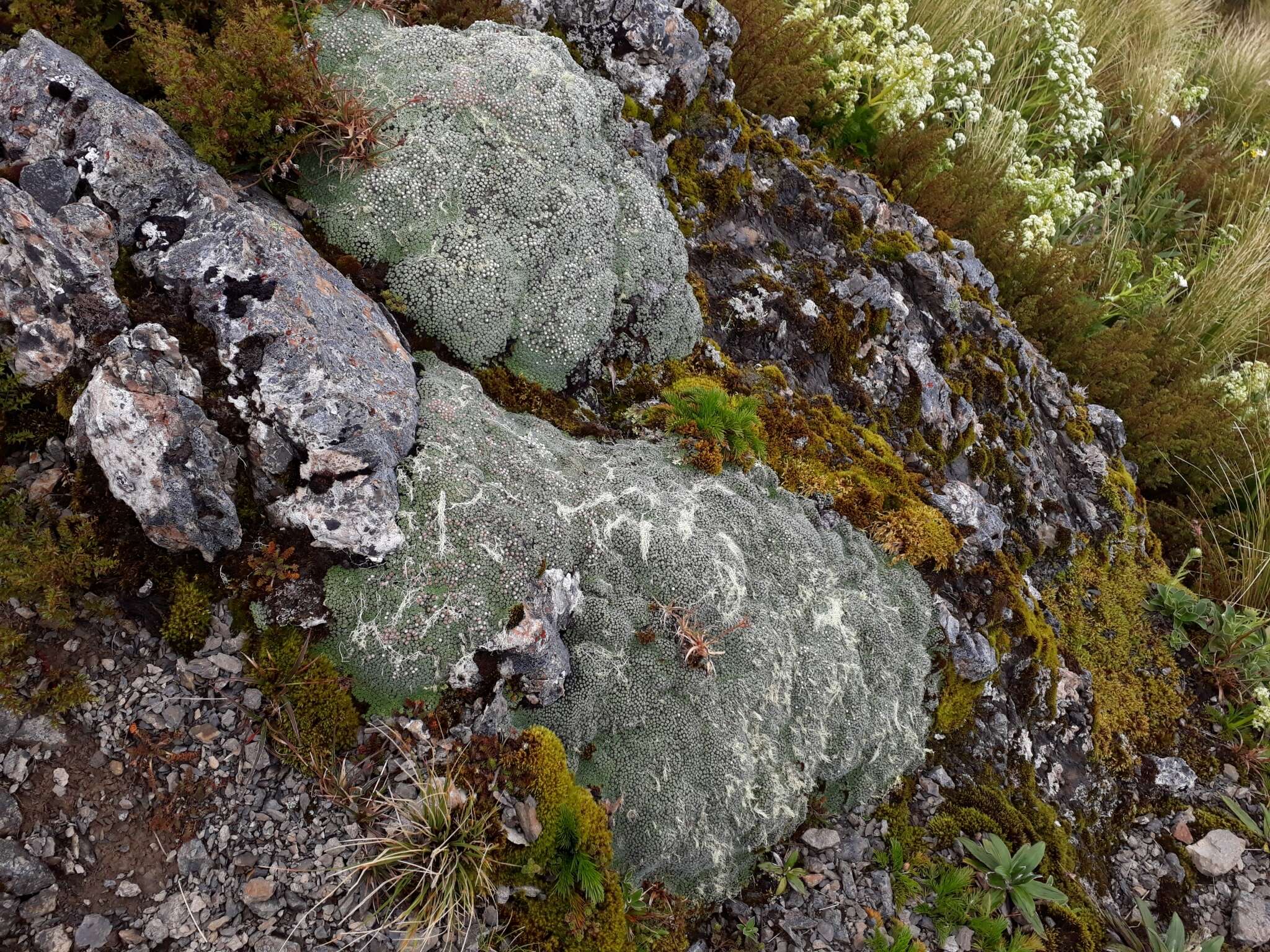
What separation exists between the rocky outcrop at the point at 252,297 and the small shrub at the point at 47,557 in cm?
80

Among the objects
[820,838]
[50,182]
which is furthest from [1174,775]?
[50,182]

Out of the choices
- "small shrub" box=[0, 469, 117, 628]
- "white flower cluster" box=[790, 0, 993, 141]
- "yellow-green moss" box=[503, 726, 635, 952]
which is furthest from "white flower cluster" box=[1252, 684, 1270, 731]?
"small shrub" box=[0, 469, 117, 628]

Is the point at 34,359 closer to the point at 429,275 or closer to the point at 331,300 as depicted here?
the point at 331,300

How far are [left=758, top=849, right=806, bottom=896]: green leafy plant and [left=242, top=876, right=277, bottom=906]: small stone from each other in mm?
2690

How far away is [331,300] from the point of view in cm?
426

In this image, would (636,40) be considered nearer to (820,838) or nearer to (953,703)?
(953,703)

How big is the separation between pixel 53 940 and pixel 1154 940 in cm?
625

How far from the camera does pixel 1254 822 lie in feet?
18.8

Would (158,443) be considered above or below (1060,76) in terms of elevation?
below

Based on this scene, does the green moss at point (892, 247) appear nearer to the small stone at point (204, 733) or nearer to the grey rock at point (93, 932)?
the small stone at point (204, 733)

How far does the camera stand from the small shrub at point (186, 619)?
367cm

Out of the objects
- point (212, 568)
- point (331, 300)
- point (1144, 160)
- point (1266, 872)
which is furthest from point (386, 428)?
point (1144, 160)

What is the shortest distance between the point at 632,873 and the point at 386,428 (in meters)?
2.82

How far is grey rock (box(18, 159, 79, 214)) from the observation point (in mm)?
3939
